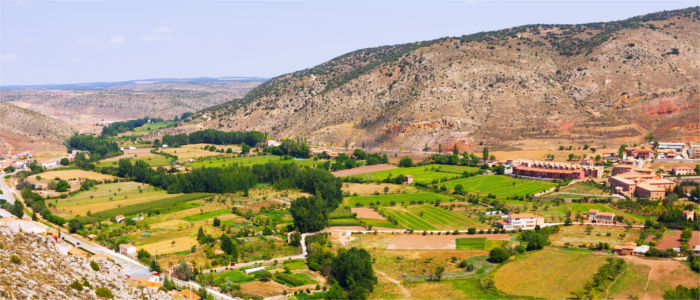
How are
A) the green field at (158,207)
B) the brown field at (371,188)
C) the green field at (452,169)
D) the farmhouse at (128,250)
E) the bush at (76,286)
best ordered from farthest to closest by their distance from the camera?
the green field at (452,169), the brown field at (371,188), the green field at (158,207), the farmhouse at (128,250), the bush at (76,286)

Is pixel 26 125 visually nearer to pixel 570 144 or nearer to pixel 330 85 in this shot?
pixel 330 85

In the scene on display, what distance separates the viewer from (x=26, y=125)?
135 meters

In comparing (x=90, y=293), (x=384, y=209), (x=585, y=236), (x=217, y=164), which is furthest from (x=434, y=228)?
(x=217, y=164)

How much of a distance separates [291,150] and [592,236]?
221 feet

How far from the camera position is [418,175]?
84.6 metres

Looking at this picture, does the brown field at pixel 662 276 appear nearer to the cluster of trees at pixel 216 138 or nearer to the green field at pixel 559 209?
the green field at pixel 559 209

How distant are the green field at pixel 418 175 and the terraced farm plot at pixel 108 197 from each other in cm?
2997

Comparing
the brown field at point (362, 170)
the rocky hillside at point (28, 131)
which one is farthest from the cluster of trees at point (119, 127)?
the brown field at point (362, 170)

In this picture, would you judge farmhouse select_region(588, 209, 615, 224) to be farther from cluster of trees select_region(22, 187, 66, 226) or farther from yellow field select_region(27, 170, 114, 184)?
yellow field select_region(27, 170, 114, 184)

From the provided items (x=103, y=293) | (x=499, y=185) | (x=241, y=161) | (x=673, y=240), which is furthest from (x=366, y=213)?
(x=241, y=161)

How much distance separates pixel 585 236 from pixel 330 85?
106455 mm

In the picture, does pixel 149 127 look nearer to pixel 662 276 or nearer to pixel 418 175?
pixel 418 175

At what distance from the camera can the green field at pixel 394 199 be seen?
69.2 meters

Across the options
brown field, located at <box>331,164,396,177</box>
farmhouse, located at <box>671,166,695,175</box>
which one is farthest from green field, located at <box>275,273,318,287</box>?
farmhouse, located at <box>671,166,695,175</box>
